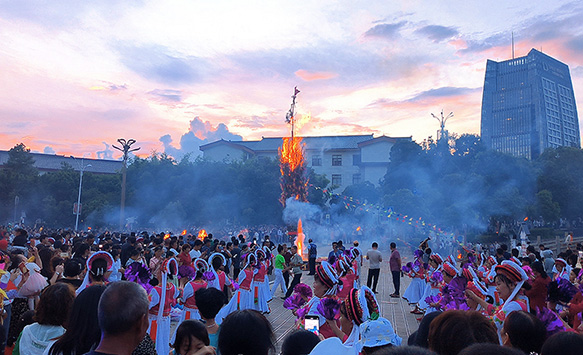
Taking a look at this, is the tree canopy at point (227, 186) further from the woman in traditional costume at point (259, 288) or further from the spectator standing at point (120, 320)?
the spectator standing at point (120, 320)

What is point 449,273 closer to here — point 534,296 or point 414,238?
point 534,296

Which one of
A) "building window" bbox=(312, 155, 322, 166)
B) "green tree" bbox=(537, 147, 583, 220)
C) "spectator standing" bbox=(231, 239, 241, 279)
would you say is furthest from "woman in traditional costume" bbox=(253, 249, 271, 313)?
"building window" bbox=(312, 155, 322, 166)

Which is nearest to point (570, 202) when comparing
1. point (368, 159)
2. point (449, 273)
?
point (368, 159)

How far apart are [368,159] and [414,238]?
94.1 ft

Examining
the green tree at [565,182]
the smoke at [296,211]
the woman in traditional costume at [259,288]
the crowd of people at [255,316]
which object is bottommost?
the woman in traditional costume at [259,288]

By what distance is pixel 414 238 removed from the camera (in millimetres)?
37344

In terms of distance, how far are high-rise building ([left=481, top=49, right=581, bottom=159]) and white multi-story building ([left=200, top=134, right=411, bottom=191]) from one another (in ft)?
144

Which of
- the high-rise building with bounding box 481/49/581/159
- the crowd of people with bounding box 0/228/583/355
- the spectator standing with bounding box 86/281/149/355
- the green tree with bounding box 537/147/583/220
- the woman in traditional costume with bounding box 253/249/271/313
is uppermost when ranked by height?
the high-rise building with bounding box 481/49/581/159

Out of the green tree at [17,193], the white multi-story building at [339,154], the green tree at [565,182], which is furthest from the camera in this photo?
the white multi-story building at [339,154]

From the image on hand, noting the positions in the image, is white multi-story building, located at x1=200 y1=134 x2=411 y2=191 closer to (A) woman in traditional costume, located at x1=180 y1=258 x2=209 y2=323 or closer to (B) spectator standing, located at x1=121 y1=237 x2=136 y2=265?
(B) spectator standing, located at x1=121 y1=237 x2=136 y2=265

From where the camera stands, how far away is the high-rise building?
94125 millimetres

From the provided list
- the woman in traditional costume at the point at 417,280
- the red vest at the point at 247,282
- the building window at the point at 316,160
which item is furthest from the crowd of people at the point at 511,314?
the building window at the point at 316,160

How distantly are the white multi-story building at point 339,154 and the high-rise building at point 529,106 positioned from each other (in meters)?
44.0

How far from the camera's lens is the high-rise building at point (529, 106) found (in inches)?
3706
